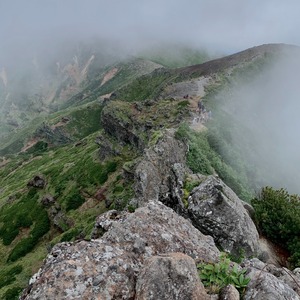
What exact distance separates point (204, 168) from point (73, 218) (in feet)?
105

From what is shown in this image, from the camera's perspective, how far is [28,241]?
71.3m

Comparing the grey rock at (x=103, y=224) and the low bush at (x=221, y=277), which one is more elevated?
the low bush at (x=221, y=277)

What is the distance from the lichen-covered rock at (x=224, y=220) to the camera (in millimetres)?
29000

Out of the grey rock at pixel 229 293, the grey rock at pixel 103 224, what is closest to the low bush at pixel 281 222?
the grey rock at pixel 103 224

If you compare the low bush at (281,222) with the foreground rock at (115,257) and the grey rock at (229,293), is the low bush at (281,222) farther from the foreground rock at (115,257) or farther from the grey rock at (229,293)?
the grey rock at (229,293)

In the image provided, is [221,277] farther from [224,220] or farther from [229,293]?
[224,220]

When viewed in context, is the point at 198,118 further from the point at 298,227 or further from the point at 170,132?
the point at 298,227

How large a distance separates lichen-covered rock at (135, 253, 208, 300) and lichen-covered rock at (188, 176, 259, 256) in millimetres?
15089

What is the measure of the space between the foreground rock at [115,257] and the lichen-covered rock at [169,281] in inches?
30.1

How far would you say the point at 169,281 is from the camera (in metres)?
14.0

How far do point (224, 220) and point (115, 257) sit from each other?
15753 mm

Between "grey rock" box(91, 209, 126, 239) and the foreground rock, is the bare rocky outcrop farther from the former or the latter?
the foreground rock

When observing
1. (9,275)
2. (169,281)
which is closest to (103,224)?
(169,281)

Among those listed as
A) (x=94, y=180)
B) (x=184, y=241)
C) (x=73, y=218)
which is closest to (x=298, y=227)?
(x=184, y=241)
